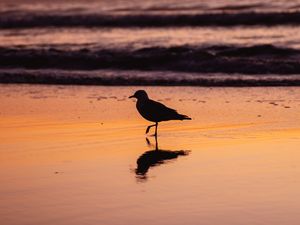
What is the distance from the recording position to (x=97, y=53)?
69.1 ft

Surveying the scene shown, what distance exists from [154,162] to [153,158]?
9.3 inches

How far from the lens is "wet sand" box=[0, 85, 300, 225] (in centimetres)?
720

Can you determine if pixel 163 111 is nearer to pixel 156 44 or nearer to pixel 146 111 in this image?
pixel 146 111

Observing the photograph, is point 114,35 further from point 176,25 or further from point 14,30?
point 14,30

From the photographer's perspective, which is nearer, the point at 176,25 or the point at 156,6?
the point at 176,25

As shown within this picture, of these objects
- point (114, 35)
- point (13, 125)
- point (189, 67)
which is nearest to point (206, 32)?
point (114, 35)

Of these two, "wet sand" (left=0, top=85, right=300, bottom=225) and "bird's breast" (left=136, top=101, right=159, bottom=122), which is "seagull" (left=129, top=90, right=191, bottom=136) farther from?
"wet sand" (left=0, top=85, right=300, bottom=225)

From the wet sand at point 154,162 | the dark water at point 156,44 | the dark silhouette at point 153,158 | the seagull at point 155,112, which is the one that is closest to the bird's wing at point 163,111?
the seagull at point 155,112

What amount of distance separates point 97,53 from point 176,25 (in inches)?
324

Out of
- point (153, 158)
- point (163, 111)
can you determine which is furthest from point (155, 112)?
point (153, 158)

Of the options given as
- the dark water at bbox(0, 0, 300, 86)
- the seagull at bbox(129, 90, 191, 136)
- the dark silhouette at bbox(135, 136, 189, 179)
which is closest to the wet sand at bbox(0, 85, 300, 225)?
the dark silhouette at bbox(135, 136, 189, 179)

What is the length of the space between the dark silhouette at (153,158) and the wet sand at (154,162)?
32 mm

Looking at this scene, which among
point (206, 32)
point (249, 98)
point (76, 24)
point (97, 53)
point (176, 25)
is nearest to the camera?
point (249, 98)

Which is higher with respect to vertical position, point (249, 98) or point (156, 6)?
point (156, 6)
